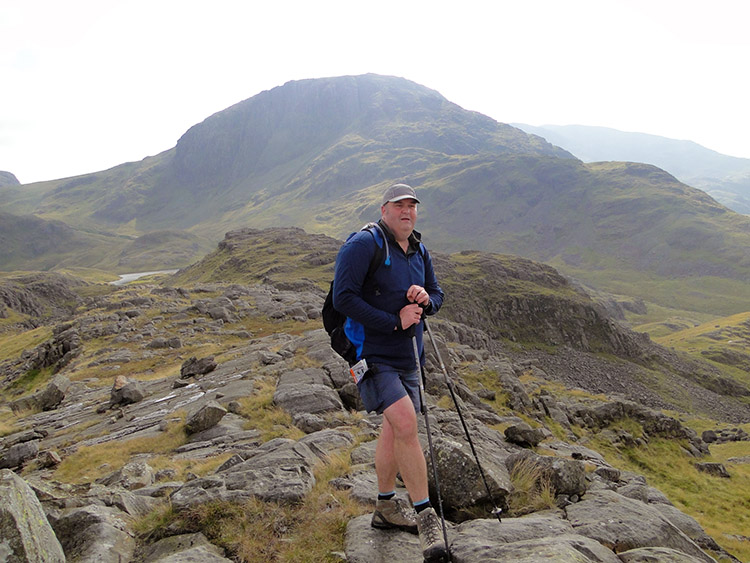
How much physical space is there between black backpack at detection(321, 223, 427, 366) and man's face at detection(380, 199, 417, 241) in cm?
20

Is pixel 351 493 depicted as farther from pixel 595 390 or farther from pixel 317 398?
pixel 595 390

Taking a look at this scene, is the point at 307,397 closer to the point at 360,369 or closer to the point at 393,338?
the point at 360,369

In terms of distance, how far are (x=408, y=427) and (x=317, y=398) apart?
10573 millimetres

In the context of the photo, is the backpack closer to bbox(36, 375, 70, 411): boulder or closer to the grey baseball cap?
the grey baseball cap

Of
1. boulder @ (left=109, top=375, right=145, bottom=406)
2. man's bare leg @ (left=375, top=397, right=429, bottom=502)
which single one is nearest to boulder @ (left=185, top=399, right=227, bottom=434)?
boulder @ (left=109, top=375, right=145, bottom=406)

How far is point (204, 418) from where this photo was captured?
14.4 meters

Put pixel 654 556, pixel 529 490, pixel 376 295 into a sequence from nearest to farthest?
pixel 654 556, pixel 376 295, pixel 529 490

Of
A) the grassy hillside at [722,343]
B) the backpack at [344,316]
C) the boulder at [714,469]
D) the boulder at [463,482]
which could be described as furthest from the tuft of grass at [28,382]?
the grassy hillside at [722,343]

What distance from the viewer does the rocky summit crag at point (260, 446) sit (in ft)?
19.4

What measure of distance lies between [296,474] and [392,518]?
8.00 ft

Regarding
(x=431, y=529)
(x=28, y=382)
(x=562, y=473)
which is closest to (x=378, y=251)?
(x=431, y=529)

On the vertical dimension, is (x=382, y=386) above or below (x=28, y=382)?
above

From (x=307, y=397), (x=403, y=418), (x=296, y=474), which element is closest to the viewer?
→ (x=403, y=418)

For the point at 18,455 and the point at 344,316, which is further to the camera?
the point at 18,455
